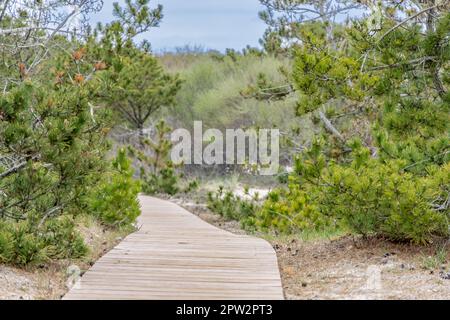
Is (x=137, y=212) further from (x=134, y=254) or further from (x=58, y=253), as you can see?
Result: (x=58, y=253)

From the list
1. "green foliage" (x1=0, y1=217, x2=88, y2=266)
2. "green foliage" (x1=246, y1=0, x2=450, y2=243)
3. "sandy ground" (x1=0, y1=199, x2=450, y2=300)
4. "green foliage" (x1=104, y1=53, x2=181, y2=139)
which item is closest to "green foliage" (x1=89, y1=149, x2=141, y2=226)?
"sandy ground" (x1=0, y1=199, x2=450, y2=300)

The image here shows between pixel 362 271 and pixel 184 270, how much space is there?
62.5 inches

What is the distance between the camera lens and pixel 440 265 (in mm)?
5879

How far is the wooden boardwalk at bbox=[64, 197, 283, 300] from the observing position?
5.03 meters

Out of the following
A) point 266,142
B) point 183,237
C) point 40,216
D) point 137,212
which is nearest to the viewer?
point 40,216

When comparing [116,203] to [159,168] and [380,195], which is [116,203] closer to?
[380,195]

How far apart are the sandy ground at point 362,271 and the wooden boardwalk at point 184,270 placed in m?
0.23

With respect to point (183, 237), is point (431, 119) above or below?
above

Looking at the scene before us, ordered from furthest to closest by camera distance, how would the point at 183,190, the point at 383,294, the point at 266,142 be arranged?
the point at 183,190, the point at 266,142, the point at 383,294

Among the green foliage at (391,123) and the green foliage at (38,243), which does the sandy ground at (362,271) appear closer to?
→ the green foliage at (391,123)

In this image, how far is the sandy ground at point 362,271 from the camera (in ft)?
16.8

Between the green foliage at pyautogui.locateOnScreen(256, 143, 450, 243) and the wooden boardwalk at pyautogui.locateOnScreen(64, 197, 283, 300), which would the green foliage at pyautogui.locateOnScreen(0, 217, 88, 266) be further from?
the green foliage at pyautogui.locateOnScreen(256, 143, 450, 243)
